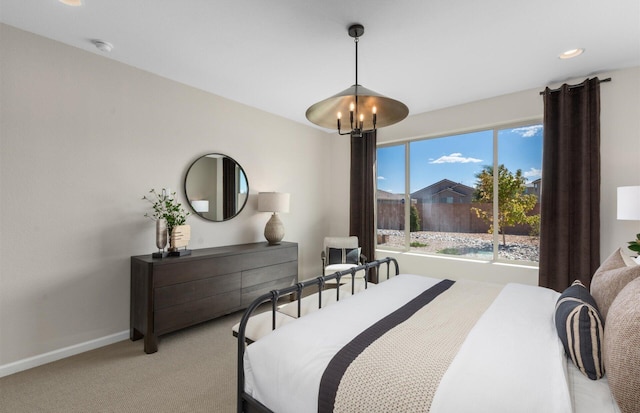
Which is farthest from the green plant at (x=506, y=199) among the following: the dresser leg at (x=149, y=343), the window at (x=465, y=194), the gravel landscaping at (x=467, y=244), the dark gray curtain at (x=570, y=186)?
the dresser leg at (x=149, y=343)

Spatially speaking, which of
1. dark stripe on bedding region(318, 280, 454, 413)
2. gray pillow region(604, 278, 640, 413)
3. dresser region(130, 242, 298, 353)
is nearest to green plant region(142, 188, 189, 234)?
dresser region(130, 242, 298, 353)

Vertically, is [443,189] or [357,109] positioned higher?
[357,109]

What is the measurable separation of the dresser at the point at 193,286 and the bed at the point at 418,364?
146cm

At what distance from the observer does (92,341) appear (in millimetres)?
2631

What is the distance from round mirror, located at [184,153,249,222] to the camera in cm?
337

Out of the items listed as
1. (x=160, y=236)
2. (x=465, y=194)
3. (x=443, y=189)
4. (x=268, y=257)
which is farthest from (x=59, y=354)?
(x=465, y=194)

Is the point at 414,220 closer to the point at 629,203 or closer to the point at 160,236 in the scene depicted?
the point at 629,203

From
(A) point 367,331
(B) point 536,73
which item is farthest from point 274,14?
(B) point 536,73

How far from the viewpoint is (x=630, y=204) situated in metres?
2.36

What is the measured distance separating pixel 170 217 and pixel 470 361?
2.71 meters

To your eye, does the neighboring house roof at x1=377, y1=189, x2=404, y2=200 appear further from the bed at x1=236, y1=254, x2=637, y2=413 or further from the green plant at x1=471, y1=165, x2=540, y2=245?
the bed at x1=236, y1=254, x2=637, y2=413

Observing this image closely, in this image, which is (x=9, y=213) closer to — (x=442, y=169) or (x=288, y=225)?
(x=288, y=225)

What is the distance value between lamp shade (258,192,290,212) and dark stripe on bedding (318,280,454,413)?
2320 millimetres

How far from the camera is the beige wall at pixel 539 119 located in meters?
2.87
